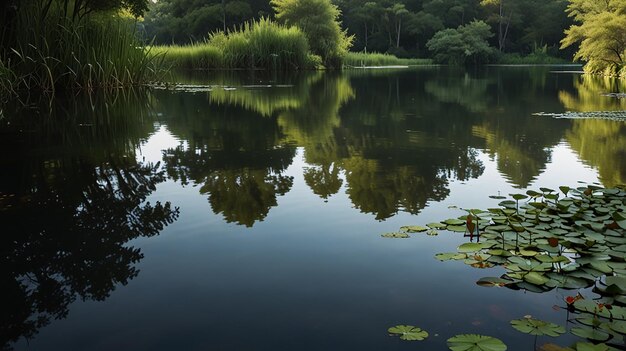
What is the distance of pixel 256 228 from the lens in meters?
3.18

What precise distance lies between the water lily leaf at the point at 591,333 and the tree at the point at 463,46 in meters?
46.9

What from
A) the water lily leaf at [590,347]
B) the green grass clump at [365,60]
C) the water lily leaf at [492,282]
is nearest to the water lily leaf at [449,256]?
the water lily leaf at [492,282]

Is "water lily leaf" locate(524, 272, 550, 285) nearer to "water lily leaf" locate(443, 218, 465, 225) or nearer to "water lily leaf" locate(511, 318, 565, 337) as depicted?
"water lily leaf" locate(511, 318, 565, 337)

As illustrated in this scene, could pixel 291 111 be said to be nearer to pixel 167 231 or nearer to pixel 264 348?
pixel 167 231

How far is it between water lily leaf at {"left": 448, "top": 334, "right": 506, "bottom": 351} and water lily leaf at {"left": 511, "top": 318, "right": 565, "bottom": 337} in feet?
0.56

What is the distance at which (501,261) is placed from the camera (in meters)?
2.60

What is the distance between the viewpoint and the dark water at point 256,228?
6.65 feet

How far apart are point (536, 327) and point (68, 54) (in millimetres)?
10783

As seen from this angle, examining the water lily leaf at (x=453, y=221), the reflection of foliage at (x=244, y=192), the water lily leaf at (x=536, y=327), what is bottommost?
A: the water lily leaf at (x=536, y=327)

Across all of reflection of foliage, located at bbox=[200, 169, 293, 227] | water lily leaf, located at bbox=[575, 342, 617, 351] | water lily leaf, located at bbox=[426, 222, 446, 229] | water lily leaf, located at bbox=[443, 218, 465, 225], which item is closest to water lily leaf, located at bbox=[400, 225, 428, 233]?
water lily leaf, located at bbox=[426, 222, 446, 229]

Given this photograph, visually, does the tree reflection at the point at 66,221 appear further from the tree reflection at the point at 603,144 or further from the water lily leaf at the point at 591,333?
the tree reflection at the point at 603,144

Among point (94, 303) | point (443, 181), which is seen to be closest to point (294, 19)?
point (443, 181)

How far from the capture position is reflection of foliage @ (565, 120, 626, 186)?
15.4 ft

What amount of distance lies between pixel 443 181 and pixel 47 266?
2.85 meters
